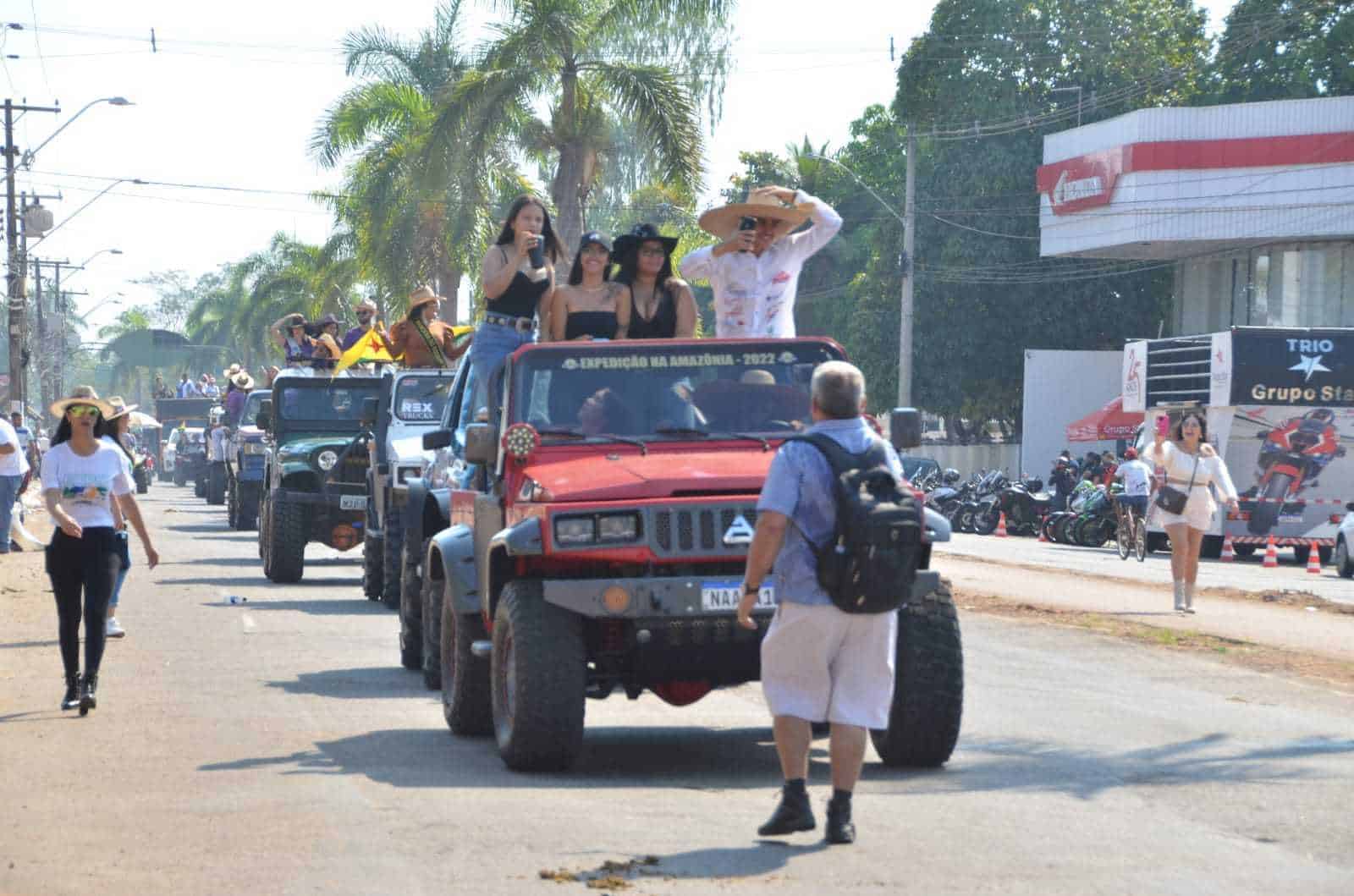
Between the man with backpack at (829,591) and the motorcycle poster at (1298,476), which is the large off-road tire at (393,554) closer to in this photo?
the man with backpack at (829,591)

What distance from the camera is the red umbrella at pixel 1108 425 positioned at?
1973 inches

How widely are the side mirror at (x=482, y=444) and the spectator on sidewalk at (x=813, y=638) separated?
2.90m

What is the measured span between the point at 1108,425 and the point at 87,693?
41022 millimetres

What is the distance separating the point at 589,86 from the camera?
3441cm

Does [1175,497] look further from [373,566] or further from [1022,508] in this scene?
[1022,508]

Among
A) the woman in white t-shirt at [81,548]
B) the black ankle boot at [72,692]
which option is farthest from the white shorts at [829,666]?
the black ankle boot at [72,692]

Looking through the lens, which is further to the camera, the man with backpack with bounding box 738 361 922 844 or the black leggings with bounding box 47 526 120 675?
the black leggings with bounding box 47 526 120 675

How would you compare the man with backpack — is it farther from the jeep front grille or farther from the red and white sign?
the red and white sign

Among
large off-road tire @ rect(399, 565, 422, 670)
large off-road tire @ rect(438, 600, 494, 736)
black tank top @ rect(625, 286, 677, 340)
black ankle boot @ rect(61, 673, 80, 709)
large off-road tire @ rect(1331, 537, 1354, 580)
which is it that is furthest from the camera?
large off-road tire @ rect(1331, 537, 1354, 580)

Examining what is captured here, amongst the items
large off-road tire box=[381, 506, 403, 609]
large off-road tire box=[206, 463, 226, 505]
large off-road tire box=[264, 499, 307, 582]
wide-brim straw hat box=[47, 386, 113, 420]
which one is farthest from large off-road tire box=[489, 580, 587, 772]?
large off-road tire box=[206, 463, 226, 505]

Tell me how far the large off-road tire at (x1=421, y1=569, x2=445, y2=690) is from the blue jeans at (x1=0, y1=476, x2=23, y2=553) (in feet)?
50.2

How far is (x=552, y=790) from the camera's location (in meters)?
8.74

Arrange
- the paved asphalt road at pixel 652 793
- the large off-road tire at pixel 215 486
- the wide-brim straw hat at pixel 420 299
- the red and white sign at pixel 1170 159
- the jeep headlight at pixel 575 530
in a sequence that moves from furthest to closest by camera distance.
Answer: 1. the red and white sign at pixel 1170 159
2. the large off-road tire at pixel 215 486
3. the wide-brim straw hat at pixel 420 299
4. the jeep headlight at pixel 575 530
5. the paved asphalt road at pixel 652 793

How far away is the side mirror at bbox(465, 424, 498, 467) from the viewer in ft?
33.3
